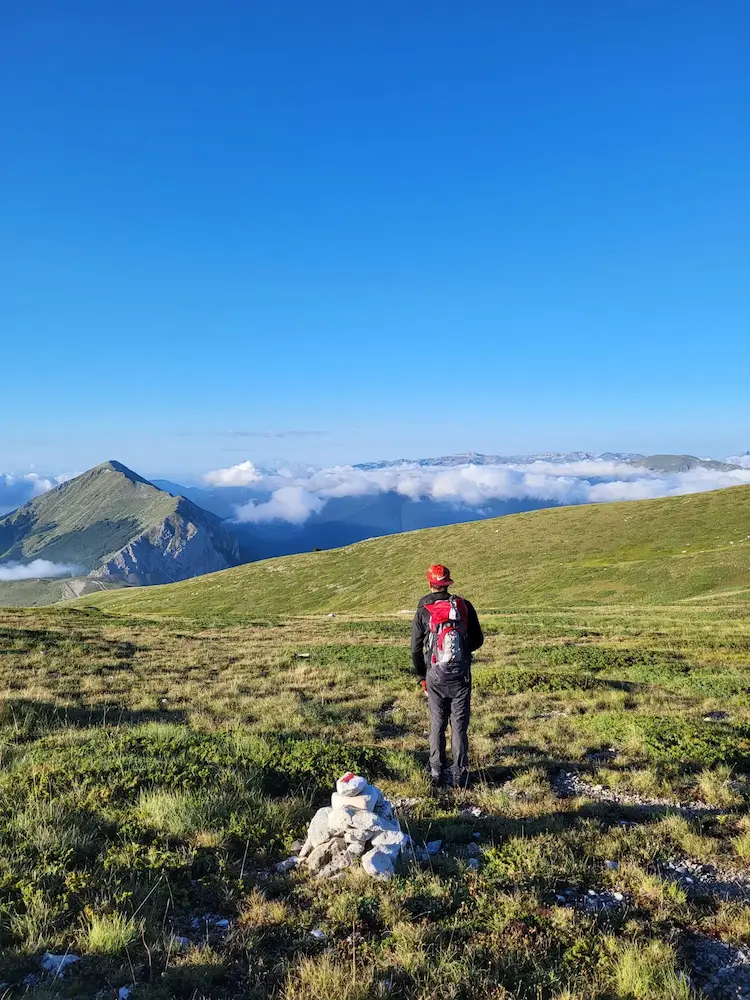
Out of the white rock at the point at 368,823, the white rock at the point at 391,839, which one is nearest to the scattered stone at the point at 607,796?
the white rock at the point at 391,839

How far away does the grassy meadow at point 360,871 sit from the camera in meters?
4.56

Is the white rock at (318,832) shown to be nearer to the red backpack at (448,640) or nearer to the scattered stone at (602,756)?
the red backpack at (448,640)

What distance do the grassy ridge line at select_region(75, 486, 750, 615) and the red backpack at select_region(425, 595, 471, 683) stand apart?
4554 cm

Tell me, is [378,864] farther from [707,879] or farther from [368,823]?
[707,879]

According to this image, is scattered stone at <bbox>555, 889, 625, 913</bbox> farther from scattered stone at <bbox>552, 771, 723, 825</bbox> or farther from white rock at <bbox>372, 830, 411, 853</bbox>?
scattered stone at <bbox>552, 771, 723, 825</bbox>

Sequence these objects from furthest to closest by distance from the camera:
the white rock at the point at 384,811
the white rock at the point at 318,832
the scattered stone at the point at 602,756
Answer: the scattered stone at the point at 602,756 → the white rock at the point at 384,811 → the white rock at the point at 318,832

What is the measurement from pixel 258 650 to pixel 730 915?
78.2ft

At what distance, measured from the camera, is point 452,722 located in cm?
907

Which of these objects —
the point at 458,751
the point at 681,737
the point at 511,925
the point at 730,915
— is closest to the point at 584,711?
the point at 681,737

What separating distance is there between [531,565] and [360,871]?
7078 cm

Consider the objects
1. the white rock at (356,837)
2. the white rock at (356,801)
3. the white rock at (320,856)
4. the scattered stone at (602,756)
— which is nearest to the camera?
the white rock at (320,856)

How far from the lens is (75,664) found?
21.0 m

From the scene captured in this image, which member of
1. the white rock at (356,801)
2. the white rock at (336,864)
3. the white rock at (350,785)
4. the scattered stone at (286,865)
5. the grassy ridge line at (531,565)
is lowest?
the grassy ridge line at (531,565)

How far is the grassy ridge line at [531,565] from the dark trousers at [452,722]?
45.4 meters
